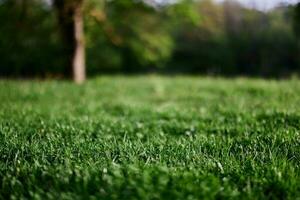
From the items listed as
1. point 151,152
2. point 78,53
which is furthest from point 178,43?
point 151,152

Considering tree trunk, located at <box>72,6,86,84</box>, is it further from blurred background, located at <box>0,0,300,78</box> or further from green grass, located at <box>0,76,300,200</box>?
green grass, located at <box>0,76,300,200</box>

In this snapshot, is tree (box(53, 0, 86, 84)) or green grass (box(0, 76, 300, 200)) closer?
green grass (box(0, 76, 300, 200))

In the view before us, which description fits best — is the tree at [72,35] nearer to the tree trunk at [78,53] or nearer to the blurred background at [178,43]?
the tree trunk at [78,53]

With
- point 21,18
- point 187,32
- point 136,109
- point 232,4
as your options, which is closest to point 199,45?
point 187,32

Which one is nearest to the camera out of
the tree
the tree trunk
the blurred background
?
the tree

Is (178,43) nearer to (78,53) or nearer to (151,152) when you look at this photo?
(78,53)

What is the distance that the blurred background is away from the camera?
82.0 ft

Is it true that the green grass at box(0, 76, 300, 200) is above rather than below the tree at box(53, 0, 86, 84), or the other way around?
below

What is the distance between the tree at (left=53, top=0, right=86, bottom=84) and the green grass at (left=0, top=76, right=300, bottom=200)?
6775 mm

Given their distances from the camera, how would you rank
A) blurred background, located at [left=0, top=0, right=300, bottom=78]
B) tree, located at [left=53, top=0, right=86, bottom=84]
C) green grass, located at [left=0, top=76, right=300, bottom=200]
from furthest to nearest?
1. blurred background, located at [left=0, top=0, right=300, bottom=78]
2. tree, located at [left=53, top=0, right=86, bottom=84]
3. green grass, located at [left=0, top=76, right=300, bottom=200]

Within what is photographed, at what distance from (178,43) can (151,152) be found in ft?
126

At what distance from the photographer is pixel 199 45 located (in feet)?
141

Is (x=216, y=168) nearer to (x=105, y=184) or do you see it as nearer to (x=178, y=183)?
(x=178, y=183)

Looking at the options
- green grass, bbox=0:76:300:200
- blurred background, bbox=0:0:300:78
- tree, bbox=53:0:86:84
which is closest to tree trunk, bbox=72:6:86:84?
tree, bbox=53:0:86:84
